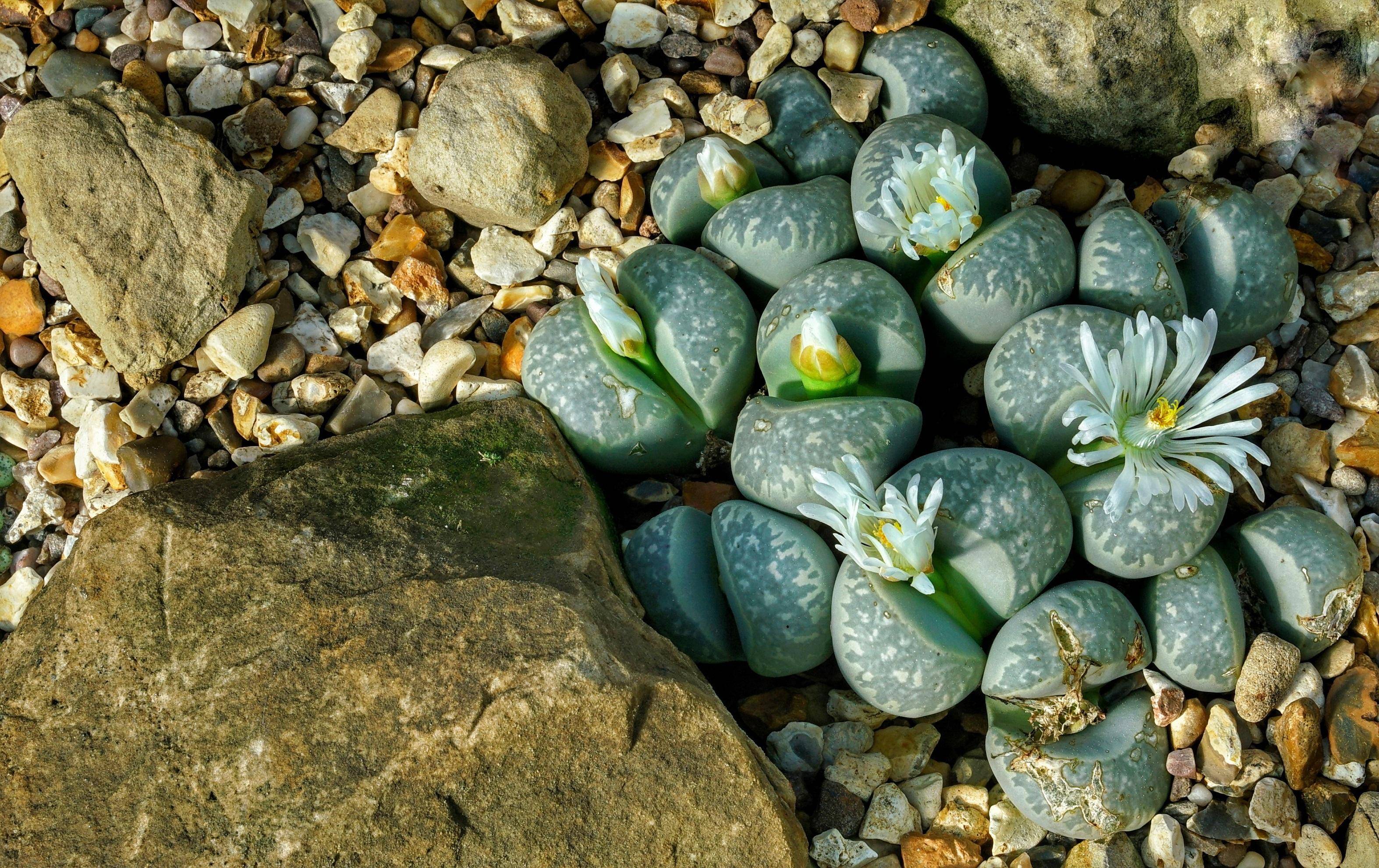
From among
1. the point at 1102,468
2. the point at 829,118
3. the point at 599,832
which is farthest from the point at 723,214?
the point at 599,832

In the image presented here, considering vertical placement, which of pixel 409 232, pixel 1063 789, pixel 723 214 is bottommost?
pixel 1063 789

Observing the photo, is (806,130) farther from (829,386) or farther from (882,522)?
(882,522)

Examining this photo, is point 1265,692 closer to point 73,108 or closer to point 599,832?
point 599,832

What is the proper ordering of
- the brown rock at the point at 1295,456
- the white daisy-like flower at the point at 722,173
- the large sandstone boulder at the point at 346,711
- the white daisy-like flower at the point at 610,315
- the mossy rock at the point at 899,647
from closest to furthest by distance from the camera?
the large sandstone boulder at the point at 346,711 → the mossy rock at the point at 899,647 → the white daisy-like flower at the point at 610,315 → the brown rock at the point at 1295,456 → the white daisy-like flower at the point at 722,173

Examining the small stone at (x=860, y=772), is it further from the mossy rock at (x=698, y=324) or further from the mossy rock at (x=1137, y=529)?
the mossy rock at (x=698, y=324)

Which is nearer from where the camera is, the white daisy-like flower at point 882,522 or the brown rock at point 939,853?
the white daisy-like flower at point 882,522

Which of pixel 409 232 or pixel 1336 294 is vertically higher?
pixel 1336 294

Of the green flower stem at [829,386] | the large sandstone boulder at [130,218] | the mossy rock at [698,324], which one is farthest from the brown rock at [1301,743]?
the large sandstone boulder at [130,218]

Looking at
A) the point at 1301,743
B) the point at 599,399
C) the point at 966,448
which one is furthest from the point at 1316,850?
the point at 599,399
